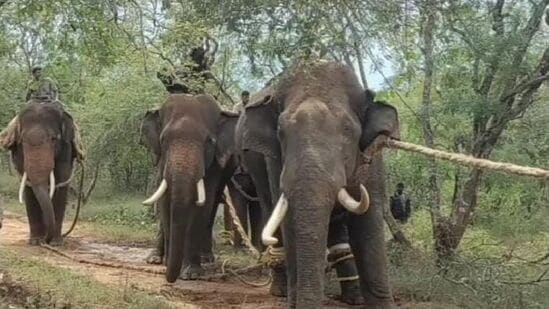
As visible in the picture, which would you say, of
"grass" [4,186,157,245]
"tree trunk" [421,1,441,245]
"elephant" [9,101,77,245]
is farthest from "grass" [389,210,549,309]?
"grass" [4,186,157,245]

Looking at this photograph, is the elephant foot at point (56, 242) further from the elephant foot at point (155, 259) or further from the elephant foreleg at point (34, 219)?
the elephant foot at point (155, 259)

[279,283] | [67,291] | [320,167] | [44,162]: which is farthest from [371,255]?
[44,162]

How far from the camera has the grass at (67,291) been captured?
8359mm

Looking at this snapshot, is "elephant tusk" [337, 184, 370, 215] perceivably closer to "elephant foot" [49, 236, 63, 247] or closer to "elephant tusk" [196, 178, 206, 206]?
"elephant tusk" [196, 178, 206, 206]

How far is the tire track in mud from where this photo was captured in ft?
31.0

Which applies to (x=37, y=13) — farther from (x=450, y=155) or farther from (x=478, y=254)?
(x=478, y=254)

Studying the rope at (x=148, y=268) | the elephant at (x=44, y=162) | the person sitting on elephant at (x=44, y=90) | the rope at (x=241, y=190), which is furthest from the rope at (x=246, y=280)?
the person sitting on elephant at (x=44, y=90)

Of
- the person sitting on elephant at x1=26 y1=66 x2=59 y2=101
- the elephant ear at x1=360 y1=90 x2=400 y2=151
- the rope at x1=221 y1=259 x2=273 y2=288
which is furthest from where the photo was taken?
the person sitting on elephant at x1=26 y1=66 x2=59 y2=101

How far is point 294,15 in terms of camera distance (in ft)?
27.3

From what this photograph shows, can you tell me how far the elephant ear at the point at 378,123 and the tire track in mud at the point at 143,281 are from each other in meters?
1.75

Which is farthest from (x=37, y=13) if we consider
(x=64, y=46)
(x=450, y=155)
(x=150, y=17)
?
(x=450, y=155)

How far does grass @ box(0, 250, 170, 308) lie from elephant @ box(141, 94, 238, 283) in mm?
900

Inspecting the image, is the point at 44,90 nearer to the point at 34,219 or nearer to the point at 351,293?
the point at 34,219

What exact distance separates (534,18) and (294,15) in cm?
382
